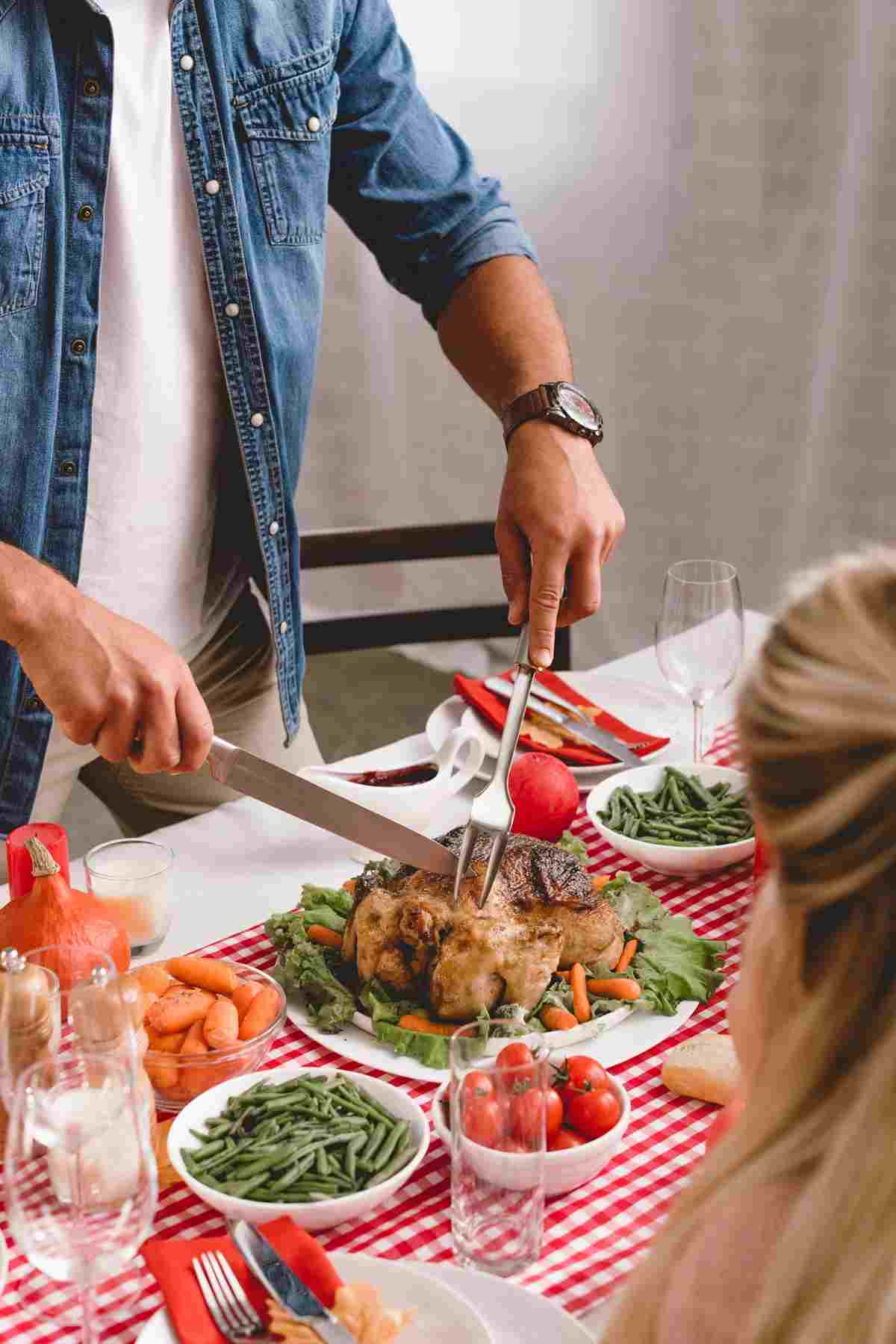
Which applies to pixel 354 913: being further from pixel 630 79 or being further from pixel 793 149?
pixel 630 79

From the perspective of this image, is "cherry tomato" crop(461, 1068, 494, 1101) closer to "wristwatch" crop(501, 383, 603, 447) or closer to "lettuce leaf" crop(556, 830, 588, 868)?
"lettuce leaf" crop(556, 830, 588, 868)

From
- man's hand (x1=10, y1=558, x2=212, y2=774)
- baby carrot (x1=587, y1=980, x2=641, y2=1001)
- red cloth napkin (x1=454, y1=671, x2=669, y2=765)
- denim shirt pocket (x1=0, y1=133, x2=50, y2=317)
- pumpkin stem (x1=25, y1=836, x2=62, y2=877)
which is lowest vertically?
baby carrot (x1=587, y1=980, x2=641, y2=1001)

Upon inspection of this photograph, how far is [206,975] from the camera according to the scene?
1.42 metres

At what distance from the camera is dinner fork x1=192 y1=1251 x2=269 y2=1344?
1.05 meters

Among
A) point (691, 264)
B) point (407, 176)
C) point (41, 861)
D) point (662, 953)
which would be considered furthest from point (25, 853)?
point (691, 264)

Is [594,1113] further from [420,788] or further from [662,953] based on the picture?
[420,788]

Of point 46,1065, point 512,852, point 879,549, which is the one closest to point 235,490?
point 512,852

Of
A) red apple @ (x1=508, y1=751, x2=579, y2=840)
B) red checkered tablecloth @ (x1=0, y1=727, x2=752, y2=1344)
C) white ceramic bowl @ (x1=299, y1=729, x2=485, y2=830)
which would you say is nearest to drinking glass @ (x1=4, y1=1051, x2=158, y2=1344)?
red checkered tablecloth @ (x1=0, y1=727, x2=752, y2=1344)

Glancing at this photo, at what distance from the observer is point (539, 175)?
165 inches

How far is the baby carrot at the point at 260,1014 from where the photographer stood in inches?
54.2

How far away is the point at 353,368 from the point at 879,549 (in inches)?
160

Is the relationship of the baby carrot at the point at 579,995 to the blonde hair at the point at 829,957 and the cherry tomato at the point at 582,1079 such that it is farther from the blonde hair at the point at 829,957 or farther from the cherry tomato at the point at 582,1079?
the blonde hair at the point at 829,957

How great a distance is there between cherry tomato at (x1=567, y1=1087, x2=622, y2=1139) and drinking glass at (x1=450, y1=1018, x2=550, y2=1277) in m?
0.09

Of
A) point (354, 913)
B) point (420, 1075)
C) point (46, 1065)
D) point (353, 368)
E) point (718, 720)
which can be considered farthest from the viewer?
point (353, 368)
